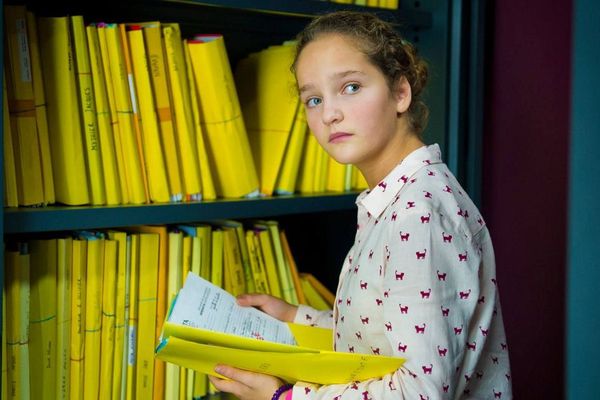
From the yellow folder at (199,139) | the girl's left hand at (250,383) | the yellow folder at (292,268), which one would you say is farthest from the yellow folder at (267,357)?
the yellow folder at (292,268)

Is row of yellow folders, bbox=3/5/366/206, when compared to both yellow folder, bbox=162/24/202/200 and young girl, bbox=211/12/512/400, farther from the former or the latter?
young girl, bbox=211/12/512/400

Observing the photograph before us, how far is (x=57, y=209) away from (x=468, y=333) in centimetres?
71

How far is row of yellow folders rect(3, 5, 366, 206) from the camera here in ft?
4.29

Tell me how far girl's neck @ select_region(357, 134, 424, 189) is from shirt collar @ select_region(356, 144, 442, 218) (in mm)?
35

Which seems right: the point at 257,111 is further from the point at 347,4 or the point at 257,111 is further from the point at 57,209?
the point at 57,209

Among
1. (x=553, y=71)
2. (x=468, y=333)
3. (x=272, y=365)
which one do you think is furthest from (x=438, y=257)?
(x=553, y=71)

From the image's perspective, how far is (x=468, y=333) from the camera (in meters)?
1.10

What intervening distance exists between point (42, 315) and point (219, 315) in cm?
31

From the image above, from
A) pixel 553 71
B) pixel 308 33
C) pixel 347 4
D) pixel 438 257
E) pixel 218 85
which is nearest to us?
pixel 438 257

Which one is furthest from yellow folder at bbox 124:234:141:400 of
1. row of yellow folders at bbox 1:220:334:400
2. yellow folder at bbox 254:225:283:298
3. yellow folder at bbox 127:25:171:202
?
yellow folder at bbox 254:225:283:298

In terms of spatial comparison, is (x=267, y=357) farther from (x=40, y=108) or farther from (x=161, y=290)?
(x=40, y=108)

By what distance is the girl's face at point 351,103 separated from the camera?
1188mm

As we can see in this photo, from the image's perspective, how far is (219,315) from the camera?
133 centimetres

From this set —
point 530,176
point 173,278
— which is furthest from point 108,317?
point 530,176
